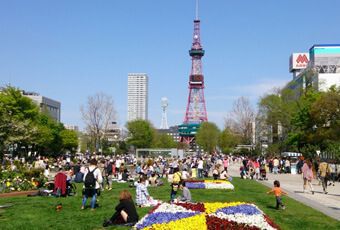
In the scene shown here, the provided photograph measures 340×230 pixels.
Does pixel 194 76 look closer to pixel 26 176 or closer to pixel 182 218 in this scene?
pixel 26 176

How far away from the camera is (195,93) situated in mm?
160000

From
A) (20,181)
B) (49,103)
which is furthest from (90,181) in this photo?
(49,103)

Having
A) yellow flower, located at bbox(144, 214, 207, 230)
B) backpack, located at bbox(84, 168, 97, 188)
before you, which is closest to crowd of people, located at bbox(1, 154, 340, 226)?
backpack, located at bbox(84, 168, 97, 188)

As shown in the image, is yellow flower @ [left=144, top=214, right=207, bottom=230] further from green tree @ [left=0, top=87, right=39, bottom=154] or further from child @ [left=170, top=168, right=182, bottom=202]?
green tree @ [left=0, top=87, right=39, bottom=154]

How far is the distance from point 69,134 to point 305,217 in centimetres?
7659

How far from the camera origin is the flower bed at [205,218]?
1083 cm

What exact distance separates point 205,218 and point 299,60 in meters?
114

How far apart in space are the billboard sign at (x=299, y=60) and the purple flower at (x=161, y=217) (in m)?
112

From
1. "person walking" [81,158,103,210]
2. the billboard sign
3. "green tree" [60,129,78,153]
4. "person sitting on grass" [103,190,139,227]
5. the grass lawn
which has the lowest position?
the grass lawn

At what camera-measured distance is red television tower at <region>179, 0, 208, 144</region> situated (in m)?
159

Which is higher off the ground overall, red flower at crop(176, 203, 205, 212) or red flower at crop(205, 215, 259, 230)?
red flower at crop(176, 203, 205, 212)

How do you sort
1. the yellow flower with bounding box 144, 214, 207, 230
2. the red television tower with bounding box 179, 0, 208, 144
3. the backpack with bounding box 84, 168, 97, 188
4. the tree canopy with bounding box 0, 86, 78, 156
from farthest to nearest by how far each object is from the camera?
the red television tower with bounding box 179, 0, 208, 144
the tree canopy with bounding box 0, 86, 78, 156
the backpack with bounding box 84, 168, 97, 188
the yellow flower with bounding box 144, 214, 207, 230

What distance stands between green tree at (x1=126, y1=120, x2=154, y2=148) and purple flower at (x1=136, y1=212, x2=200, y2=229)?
81.4 meters

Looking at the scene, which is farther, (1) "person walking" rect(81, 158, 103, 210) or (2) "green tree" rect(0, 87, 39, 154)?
(2) "green tree" rect(0, 87, 39, 154)
